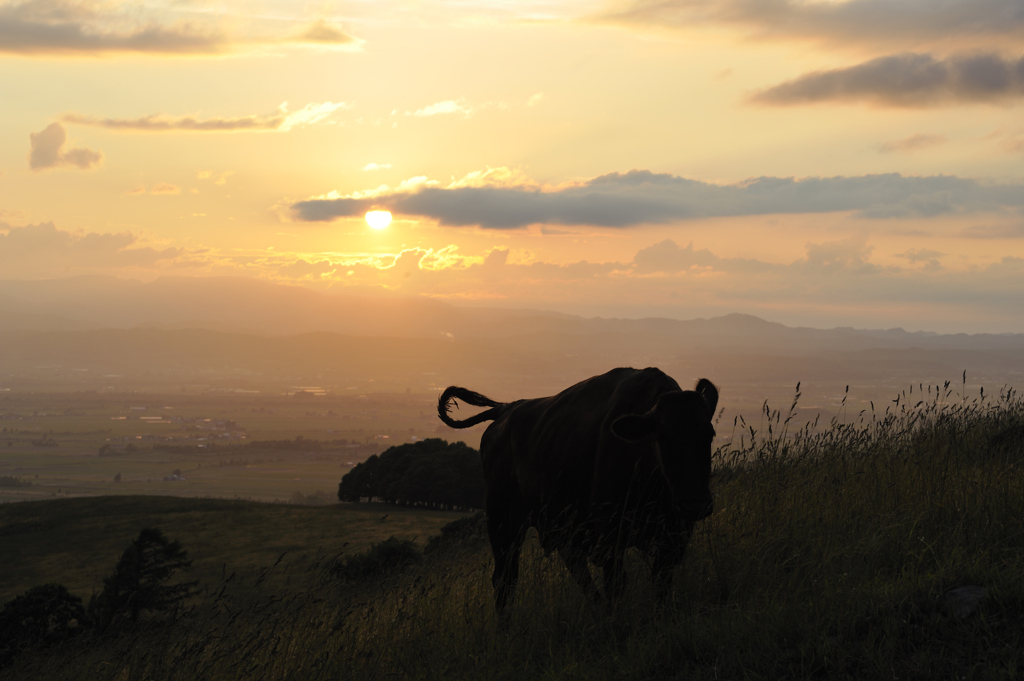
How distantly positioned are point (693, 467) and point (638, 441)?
2.11 feet

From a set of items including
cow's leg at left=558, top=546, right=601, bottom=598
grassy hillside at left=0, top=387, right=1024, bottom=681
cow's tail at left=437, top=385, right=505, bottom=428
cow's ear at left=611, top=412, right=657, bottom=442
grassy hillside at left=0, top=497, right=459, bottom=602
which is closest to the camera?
grassy hillside at left=0, top=387, right=1024, bottom=681

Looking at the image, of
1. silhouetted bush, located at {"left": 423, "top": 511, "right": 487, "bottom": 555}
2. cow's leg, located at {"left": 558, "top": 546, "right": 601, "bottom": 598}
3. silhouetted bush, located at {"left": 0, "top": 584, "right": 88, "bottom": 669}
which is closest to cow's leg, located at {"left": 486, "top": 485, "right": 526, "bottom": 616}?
silhouetted bush, located at {"left": 423, "top": 511, "right": 487, "bottom": 555}

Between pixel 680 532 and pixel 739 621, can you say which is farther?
pixel 680 532

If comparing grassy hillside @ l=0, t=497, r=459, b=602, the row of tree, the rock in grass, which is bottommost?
grassy hillside @ l=0, t=497, r=459, b=602

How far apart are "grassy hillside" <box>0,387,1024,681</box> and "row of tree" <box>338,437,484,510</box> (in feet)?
173

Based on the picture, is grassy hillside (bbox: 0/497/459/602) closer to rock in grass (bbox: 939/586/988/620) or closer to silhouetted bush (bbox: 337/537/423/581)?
silhouetted bush (bbox: 337/537/423/581)

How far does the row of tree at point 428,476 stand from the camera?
61.0m

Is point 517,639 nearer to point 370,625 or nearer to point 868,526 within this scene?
point 370,625

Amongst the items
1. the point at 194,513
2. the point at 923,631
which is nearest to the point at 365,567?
the point at 923,631

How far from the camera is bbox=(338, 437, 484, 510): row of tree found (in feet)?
200

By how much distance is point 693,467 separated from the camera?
561 centimetres

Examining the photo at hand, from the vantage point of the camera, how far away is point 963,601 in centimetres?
447

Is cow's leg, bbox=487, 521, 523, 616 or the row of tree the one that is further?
the row of tree

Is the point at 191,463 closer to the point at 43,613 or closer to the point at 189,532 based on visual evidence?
the point at 189,532
